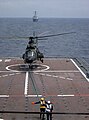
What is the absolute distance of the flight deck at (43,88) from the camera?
1891 centimetres

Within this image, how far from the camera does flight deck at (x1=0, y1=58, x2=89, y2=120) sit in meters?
18.9

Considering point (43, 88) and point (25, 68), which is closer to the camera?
point (43, 88)

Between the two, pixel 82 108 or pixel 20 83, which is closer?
pixel 82 108

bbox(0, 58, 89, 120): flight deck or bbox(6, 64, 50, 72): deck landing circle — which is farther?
bbox(6, 64, 50, 72): deck landing circle

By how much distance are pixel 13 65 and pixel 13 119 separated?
20643 millimetres

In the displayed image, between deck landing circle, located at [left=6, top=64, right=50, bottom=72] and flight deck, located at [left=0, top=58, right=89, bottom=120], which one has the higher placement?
flight deck, located at [left=0, top=58, right=89, bottom=120]

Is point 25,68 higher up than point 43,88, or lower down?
lower down

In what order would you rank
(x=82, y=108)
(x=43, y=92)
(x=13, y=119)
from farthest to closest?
(x=43, y=92) < (x=82, y=108) < (x=13, y=119)

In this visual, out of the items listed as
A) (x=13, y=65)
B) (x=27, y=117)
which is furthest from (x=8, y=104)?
(x=13, y=65)

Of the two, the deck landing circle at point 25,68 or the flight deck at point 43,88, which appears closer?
the flight deck at point 43,88

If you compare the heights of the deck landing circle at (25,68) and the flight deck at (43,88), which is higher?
the flight deck at (43,88)

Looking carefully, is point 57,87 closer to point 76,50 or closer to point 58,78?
point 58,78

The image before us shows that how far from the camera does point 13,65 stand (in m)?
37.3

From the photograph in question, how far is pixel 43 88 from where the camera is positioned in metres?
25.4
